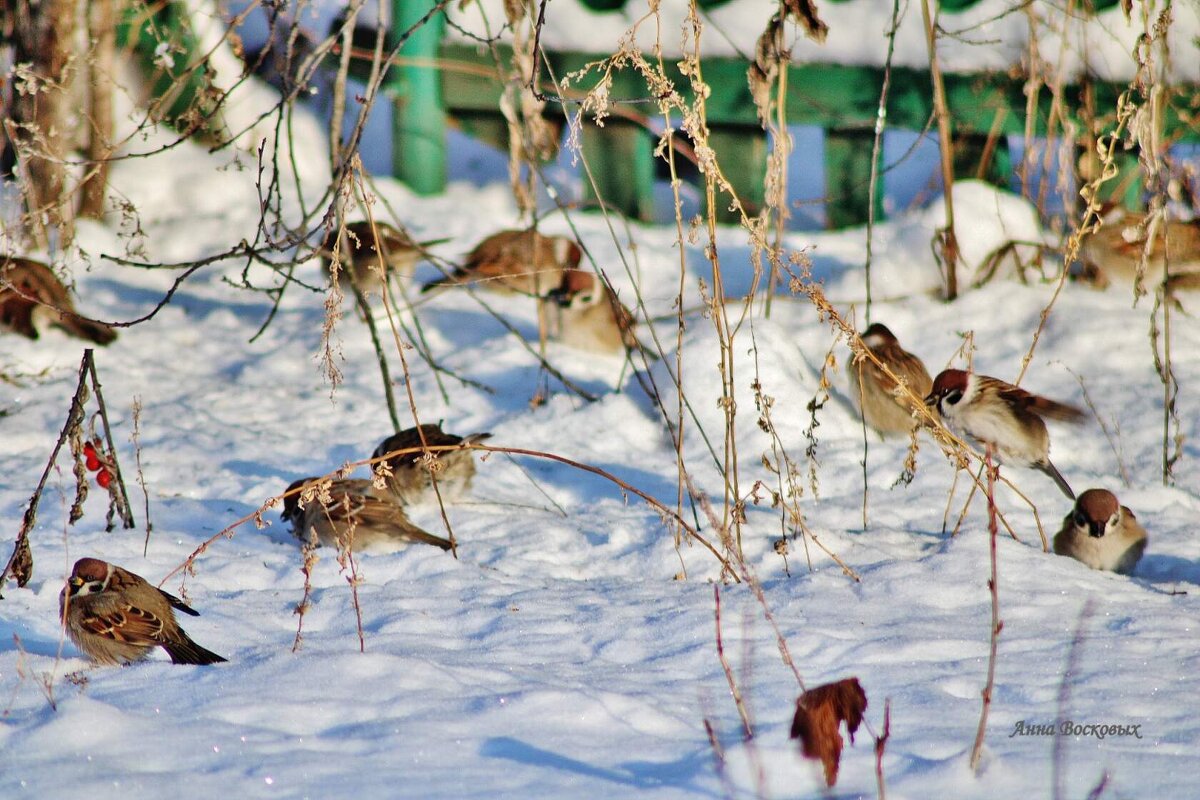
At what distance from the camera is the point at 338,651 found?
2885 millimetres

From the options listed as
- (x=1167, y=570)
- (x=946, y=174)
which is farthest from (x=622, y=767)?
(x=946, y=174)

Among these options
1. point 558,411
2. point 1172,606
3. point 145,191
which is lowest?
point 1172,606

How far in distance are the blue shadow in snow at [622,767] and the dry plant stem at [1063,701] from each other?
0.59 metres

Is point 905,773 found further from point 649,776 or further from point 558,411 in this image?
point 558,411

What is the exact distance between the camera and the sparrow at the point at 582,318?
6348mm

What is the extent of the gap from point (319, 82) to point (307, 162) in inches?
24.3

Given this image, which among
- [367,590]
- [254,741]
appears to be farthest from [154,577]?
[254,741]

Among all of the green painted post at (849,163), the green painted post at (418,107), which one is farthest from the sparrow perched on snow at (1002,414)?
the green painted post at (418,107)

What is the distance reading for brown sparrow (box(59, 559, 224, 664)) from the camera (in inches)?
113

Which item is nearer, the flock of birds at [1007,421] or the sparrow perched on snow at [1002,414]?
the flock of birds at [1007,421]

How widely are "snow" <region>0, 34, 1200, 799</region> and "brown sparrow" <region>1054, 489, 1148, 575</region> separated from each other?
4.2 inches

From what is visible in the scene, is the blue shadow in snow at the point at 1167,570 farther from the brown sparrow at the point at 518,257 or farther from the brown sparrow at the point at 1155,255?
the brown sparrow at the point at 518,257

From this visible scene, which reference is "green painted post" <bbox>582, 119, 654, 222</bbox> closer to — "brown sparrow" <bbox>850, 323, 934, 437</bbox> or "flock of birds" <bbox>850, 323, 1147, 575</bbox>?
"flock of birds" <bbox>850, 323, 1147, 575</bbox>

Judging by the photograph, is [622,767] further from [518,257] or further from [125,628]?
[518,257]
